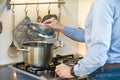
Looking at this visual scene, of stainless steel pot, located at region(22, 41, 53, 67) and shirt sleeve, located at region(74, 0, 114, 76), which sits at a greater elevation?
shirt sleeve, located at region(74, 0, 114, 76)

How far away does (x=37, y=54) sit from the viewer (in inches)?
61.7

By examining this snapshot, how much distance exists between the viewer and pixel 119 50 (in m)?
1.04

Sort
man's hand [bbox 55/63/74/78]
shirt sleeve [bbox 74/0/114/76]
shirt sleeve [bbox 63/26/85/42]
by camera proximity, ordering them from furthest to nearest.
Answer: shirt sleeve [bbox 63/26/85/42]
man's hand [bbox 55/63/74/78]
shirt sleeve [bbox 74/0/114/76]

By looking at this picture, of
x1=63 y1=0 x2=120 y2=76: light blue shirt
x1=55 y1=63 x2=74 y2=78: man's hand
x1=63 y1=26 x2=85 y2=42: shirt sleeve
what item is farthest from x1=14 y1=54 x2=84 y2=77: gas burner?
x1=63 y1=0 x2=120 y2=76: light blue shirt

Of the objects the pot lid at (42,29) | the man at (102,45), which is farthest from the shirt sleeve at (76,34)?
the man at (102,45)

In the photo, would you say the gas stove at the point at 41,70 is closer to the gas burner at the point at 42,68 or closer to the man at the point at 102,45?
the gas burner at the point at 42,68

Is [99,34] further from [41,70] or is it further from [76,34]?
[41,70]

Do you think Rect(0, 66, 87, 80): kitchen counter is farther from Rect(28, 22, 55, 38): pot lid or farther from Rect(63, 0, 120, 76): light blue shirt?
Rect(63, 0, 120, 76): light blue shirt

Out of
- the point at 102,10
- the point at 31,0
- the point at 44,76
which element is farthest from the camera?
the point at 31,0

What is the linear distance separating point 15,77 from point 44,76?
18 centimetres

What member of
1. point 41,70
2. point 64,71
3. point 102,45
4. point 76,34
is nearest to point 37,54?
point 41,70

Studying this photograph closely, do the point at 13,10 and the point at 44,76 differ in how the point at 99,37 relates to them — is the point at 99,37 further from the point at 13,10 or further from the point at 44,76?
the point at 13,10

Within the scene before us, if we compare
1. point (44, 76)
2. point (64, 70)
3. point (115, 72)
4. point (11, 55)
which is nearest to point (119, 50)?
point (115, 72)

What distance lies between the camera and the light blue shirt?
95 cm
